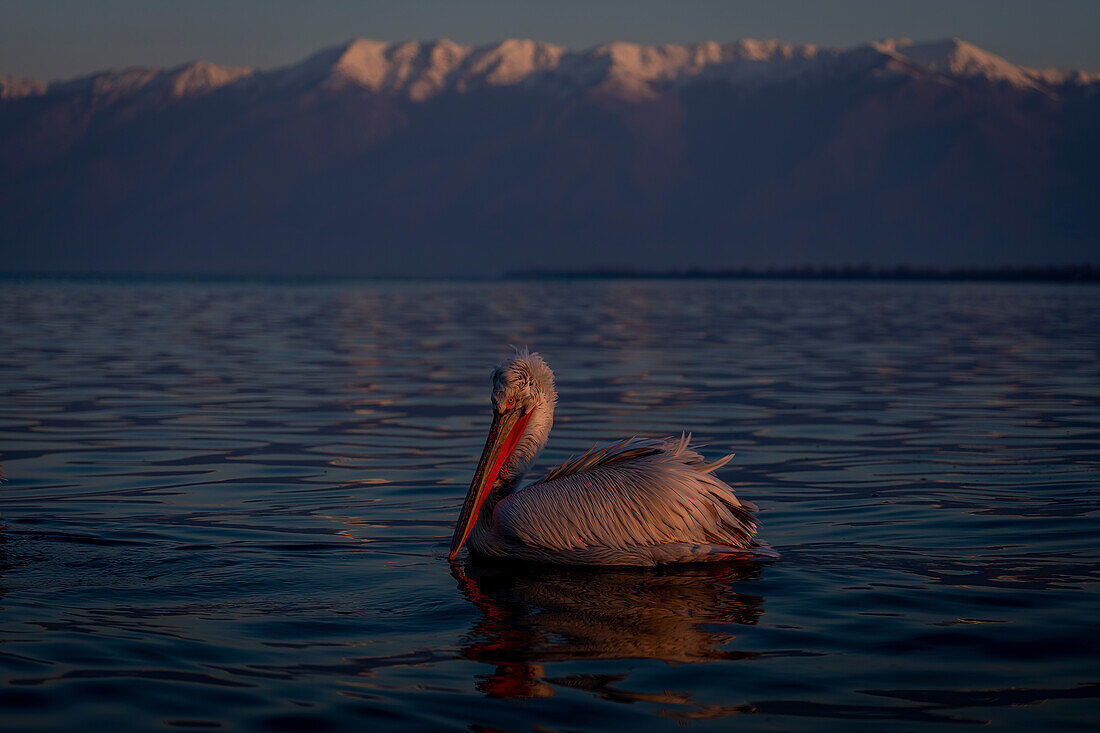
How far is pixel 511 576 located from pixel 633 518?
2.32 ft

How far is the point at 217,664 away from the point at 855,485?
17.5 feet

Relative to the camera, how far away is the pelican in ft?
21.1

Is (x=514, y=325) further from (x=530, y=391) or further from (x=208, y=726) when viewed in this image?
(x=208, y=726)

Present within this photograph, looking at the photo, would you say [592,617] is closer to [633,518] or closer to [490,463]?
[633,518]

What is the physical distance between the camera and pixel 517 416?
23.2 ft

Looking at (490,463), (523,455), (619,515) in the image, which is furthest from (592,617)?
(523,455)

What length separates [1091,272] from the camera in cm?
10588

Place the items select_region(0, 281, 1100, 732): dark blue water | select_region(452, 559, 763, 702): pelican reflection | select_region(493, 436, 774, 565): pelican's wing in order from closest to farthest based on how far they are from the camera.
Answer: select_region(0, 281, 1100, 732): dark blue water < select_region(452, 559, 763, 702): pelican reflection < select_region(493, 436, 774, 565): pelican's wing

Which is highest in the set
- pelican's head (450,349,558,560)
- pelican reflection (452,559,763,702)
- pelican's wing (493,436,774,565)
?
pelican's head (450,349,558,560)

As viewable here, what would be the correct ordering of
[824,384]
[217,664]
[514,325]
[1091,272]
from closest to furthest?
[217,664], [824,384], [514,325], [1091,272]

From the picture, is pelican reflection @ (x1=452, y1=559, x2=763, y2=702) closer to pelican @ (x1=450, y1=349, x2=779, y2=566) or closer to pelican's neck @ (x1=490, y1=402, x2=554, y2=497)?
pelican @ (x1=450, y1=349, x2=779, y2=566)

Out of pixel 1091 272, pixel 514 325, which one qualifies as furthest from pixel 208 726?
pixel 1091 272

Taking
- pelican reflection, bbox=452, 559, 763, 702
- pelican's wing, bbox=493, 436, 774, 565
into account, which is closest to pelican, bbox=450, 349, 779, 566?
pelican's wing, bbox=493, 436, 774, 565

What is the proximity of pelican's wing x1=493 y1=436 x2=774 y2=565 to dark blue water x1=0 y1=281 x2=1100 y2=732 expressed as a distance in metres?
0.14
